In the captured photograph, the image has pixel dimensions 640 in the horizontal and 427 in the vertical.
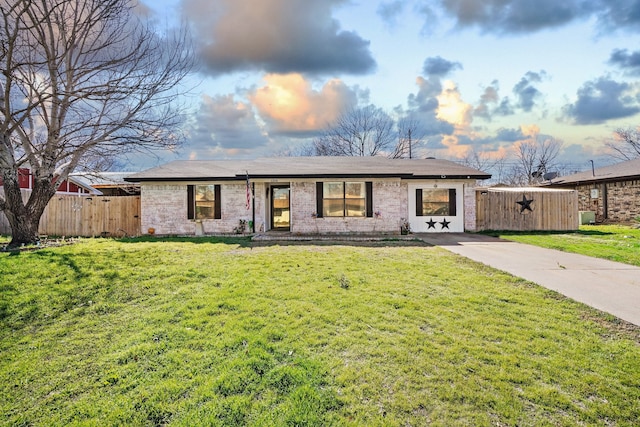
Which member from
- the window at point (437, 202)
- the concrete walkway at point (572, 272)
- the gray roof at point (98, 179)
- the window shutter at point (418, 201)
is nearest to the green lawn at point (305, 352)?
the concrete walkway at point (572, 272)

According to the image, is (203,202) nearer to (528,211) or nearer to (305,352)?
(305,352)

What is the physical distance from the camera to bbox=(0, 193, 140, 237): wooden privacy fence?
45.7 ft

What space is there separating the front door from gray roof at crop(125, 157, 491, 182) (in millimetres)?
1453

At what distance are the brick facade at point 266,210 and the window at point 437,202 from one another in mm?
242

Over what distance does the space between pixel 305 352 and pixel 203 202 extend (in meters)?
11.4

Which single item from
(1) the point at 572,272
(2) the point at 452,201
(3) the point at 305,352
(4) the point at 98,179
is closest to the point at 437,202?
(2) the point at 452,201

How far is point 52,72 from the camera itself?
→ 9.26 meters

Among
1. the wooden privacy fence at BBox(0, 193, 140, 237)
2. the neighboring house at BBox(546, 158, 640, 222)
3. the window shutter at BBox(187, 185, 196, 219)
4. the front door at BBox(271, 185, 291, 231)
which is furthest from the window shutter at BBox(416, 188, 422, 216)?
the neighboring house at BBox(546, 158, 640, 222)

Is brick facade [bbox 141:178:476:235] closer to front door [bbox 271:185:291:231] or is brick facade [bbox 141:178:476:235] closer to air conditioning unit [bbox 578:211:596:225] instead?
front door [bbox 271:185:291:231]

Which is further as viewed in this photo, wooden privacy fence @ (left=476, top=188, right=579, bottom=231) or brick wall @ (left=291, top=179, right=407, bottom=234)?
wooden privacy fence @ (left=476, top=188, right=579, bottom=231)

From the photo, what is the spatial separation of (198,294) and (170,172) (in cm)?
1033

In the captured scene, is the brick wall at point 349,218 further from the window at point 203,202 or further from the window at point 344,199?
the window at point 203,202

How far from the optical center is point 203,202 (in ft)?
44.7

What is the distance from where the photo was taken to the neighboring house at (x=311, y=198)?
13.2 metres
